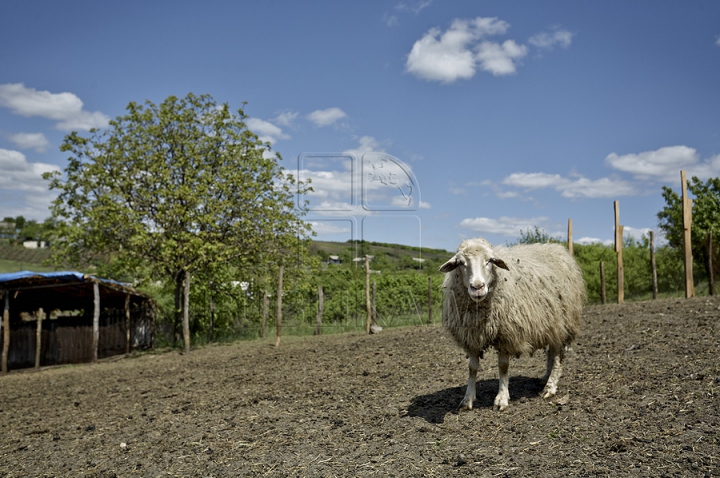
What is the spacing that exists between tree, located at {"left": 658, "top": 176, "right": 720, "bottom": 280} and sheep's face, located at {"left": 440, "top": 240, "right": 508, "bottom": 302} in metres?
22.5

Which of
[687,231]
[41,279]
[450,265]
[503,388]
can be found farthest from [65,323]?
[687,231]

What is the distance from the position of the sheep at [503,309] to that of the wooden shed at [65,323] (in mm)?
14101

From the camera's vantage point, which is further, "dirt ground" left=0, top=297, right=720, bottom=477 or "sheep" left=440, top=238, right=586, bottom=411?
"sheep" left=440, top=238, right=586, bottom=411

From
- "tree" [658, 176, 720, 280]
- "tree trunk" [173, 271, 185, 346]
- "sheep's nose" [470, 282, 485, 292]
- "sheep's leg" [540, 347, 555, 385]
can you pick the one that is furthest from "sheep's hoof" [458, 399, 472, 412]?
"tree" [658, 176, 720, 280]

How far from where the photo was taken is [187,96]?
22.6 metres

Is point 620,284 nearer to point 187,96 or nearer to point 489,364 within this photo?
point 489,364

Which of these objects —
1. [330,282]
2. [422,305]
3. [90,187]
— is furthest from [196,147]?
[422,305]

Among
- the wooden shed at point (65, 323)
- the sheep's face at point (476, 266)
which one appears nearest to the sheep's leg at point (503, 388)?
the sheep's face at point (476, 266)

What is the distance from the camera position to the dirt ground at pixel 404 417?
521 centimetres

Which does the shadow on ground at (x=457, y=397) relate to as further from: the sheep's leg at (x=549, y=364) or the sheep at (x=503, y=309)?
the sheep at (x=503, y=309)

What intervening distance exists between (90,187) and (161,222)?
349cm

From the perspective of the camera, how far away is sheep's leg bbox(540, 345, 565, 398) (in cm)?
707

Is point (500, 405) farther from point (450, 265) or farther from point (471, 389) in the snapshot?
point (450, 265)

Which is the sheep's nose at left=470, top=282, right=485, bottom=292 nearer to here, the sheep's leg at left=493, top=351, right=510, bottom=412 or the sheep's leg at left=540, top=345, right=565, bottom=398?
the sheep's leg at left=493, top=351, right=510, bottom=412
